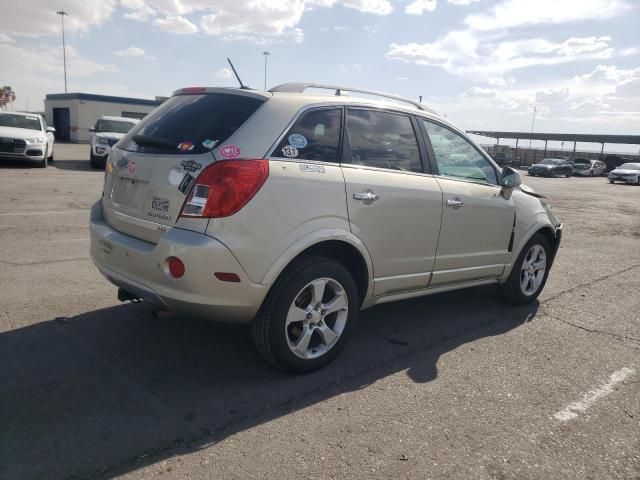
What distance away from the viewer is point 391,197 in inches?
147

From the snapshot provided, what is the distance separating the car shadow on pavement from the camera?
2.59m

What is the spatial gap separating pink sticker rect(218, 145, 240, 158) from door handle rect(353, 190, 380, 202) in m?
0.85

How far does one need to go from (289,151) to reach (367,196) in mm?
636

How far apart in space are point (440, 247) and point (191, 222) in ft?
6.71

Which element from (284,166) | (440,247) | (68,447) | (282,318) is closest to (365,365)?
(282,318)

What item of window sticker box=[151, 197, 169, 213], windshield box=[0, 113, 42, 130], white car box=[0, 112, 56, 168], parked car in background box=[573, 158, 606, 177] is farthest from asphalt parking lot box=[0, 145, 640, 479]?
parked car in background box=[573, 158, 606, 177]

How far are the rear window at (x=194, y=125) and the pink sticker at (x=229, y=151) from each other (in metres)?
0.07

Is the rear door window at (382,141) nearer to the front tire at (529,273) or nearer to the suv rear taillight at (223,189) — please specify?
the suv rear taillight at (223,189)

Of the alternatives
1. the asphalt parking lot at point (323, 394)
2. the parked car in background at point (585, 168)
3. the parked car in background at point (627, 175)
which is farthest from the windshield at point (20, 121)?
the parked car in background at point (585, 168)

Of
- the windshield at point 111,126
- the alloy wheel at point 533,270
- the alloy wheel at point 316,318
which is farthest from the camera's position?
the windshield at point 111,126

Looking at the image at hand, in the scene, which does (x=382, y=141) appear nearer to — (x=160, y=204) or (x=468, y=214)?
(x=468, y=214)

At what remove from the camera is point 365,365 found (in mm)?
3732

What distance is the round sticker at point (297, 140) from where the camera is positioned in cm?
331

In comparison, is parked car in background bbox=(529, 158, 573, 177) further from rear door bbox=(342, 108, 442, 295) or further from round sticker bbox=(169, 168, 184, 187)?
round sticker bbox=(169, 168, 184, 187)
